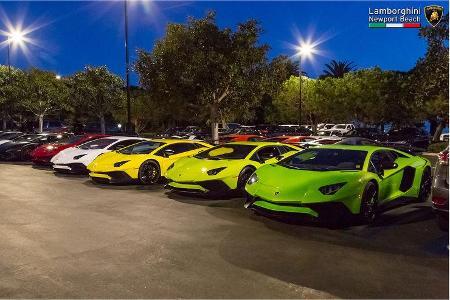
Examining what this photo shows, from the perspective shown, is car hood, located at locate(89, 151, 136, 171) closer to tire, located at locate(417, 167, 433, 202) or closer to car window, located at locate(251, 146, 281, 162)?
car window, located at locate(251, 146, 281, 162)

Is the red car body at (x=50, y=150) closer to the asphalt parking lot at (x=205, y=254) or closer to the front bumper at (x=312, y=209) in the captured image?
the asphalt parking lot at (x=205, y=254)

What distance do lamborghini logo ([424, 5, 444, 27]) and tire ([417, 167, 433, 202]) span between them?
1489 centimetres

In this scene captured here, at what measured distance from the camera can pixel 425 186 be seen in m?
9.27

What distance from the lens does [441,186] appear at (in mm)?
6340

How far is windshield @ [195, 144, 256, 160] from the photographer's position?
10.3 metres

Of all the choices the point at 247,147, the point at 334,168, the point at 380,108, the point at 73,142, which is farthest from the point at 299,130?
the point at 334,168

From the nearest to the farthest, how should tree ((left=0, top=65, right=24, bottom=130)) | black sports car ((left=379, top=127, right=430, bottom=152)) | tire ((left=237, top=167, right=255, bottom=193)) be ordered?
tire ((left=237, top=167, right=255, bottom=193)), black sports car ((left=379, top=127, right=430, bottom=152)), tree ((left=0, top=65, right=24, bottom=130))

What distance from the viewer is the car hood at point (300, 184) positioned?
6.95 m

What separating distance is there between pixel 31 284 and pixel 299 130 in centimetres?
3115

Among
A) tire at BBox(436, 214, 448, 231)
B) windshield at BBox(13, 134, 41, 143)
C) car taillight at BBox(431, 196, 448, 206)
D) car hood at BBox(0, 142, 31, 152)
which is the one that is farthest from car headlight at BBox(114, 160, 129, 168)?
windshield at BBox(13, 134, 41, 143)

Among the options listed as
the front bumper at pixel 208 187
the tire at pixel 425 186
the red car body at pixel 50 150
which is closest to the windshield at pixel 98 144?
the red car body at pixel 50 150

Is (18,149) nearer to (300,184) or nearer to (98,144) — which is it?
(98,144)

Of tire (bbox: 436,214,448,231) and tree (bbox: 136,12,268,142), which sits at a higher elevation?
tree (bbox: 136,12,268,142)

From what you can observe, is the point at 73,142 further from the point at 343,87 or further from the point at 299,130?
the point at 343,87
